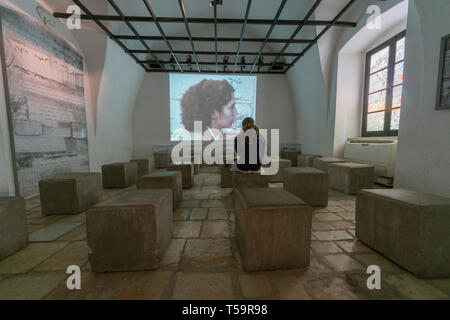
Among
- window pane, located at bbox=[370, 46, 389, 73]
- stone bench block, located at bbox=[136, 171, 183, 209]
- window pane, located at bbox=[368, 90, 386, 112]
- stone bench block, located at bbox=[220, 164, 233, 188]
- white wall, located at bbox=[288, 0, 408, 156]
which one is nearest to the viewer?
stone bench block, located at bbox=[136, 171, 183, 209]

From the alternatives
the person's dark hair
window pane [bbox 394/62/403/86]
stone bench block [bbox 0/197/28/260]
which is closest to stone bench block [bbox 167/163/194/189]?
stone bench block [bbox 0/197/28/260]

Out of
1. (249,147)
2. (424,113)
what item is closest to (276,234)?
(249,147)

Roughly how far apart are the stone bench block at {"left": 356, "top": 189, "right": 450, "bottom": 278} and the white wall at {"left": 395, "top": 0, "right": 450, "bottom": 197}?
1766mm

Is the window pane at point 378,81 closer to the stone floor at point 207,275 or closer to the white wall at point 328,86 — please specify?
the white wall at point 328,86

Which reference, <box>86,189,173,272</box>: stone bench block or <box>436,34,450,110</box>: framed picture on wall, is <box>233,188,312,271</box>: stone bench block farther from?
<box>436,34,450,110</box>: framed picture on wall

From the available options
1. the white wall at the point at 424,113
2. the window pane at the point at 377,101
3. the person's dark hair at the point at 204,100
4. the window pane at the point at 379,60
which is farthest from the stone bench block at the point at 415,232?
the person's dark hair at the point at 204,100

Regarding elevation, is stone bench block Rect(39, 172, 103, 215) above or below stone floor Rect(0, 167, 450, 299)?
above

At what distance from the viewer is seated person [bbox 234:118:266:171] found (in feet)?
10.9

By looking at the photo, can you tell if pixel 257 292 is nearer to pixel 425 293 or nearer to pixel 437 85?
pixel 425 293

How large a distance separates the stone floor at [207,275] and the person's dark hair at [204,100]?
23.0 ft

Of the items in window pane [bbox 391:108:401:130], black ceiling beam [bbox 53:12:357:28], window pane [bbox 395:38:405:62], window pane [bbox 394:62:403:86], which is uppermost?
black ceiling beam [bbox 53:12:357:28]

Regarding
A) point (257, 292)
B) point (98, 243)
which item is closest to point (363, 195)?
point (257, 292)

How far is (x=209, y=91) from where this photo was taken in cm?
856

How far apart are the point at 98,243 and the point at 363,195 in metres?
2.69
